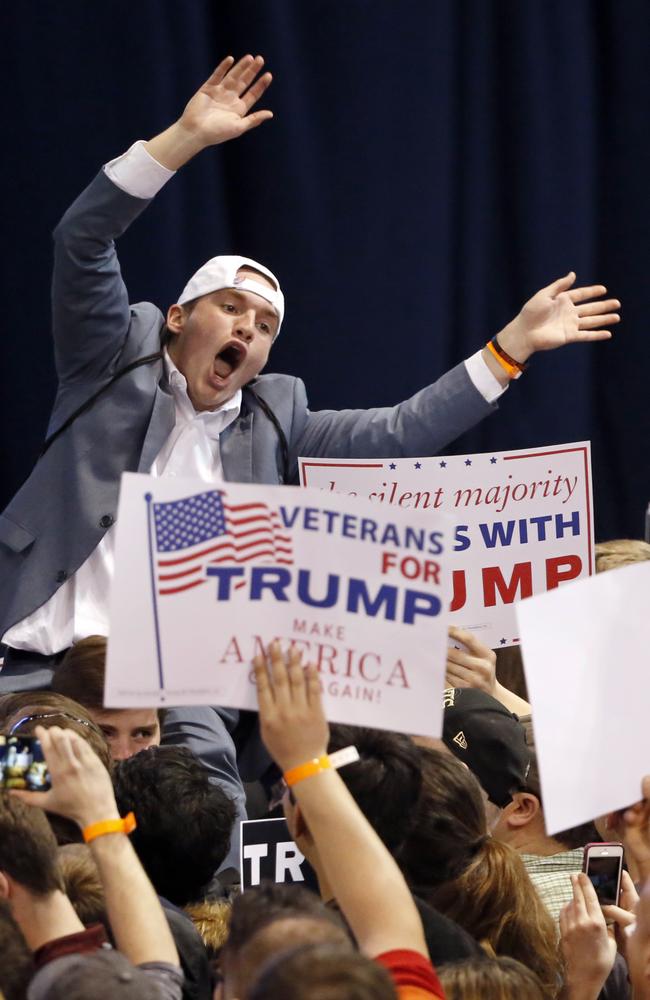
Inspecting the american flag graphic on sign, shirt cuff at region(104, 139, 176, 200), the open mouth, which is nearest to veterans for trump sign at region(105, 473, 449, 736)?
the american flag graphic on sign

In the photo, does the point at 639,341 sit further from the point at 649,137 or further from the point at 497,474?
the point at 497,474

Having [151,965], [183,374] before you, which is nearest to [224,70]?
[183,374]

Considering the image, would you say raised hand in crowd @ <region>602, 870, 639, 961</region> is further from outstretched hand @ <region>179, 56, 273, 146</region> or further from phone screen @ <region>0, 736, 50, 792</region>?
outstretched hand @ <region>179, 56, 273, 146</region>

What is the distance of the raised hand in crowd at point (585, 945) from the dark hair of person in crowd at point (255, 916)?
0.52m

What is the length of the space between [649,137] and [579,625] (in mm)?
3590

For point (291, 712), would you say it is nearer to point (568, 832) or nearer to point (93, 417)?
point (568, 832)

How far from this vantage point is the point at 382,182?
16.0ft

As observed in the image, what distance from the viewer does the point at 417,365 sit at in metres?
4.92

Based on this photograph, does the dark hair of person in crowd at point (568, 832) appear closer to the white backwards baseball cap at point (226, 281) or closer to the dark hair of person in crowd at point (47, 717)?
the dark hair of person in crowd at point (47, 717)

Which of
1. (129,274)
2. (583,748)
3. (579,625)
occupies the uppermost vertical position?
(129,274)

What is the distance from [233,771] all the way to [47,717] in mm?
1002

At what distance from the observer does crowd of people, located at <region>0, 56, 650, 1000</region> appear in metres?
1.72

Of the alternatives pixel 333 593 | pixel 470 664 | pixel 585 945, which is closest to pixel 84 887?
pixel 333 593

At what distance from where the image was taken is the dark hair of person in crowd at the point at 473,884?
222 cm
